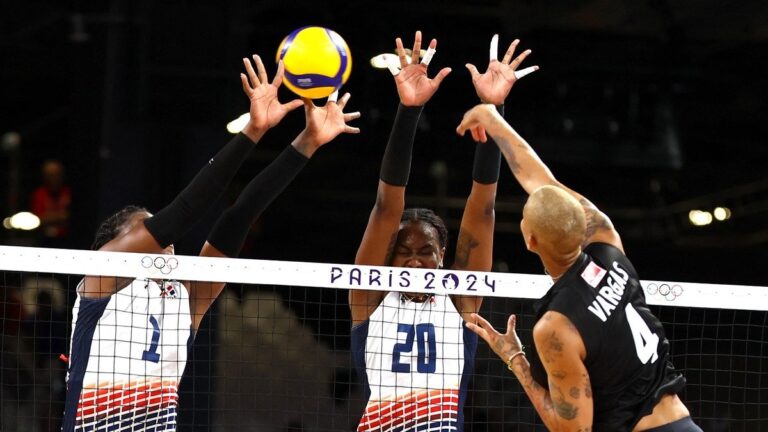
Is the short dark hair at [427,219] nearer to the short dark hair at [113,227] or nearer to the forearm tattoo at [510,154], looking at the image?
the forearm tattoo at [510,154]

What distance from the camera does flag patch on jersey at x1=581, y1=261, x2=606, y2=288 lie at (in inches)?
180

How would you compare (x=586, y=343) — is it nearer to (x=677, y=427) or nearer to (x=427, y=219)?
(x=677, y=427)

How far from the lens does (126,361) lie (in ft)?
17.9

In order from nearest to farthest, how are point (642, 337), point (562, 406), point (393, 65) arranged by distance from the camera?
point (562, 406) < point (642, 337) < point (393, 65)

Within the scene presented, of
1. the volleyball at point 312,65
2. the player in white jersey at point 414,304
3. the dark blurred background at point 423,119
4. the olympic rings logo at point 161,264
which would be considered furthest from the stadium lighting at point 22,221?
the player in white jersey at point 414,304

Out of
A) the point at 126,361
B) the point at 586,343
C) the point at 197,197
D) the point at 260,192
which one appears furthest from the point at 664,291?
the point at 126,361

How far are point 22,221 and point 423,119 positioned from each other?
572 cm

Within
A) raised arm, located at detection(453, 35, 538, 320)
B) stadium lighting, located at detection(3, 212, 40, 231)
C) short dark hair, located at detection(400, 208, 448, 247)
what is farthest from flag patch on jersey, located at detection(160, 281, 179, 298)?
stadium lighting, located at detection(3, 212, 40, 231)

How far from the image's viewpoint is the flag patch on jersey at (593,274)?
457cm

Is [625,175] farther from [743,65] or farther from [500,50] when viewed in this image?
[500,50]

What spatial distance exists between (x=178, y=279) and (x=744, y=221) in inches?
558

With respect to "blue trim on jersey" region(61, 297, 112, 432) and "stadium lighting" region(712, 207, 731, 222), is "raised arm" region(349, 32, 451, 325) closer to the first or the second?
"blue trim on jersey" region(61, 297, 112, 432)

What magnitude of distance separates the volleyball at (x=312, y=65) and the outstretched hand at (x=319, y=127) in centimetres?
22

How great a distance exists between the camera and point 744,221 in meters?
17.8
